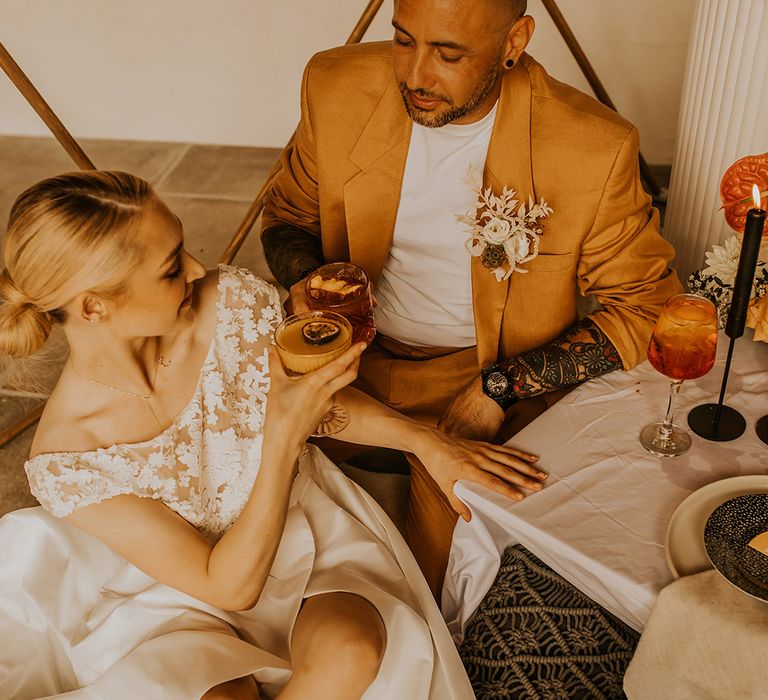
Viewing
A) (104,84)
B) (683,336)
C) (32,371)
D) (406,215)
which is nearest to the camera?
(683,336)

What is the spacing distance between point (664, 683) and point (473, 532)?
61 cm

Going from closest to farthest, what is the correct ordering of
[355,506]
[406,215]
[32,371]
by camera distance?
[355,506]
[406,215]
[32,371]

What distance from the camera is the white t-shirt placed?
7.26ft

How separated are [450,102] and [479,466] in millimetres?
920

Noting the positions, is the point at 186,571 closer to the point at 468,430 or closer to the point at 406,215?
the point at 468,430

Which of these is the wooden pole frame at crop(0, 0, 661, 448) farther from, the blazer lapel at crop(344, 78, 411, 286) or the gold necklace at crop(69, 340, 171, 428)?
the gold necklace at crop(69, 340, 171, 428)

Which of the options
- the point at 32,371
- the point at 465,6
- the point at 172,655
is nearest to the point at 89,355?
the point at 172,655

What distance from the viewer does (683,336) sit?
1459 mm

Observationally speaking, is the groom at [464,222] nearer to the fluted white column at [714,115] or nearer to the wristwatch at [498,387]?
the wristwatch at [498,387]

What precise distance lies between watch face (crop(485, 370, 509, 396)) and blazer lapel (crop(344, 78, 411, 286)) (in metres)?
0.53

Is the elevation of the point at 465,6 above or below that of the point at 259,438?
above

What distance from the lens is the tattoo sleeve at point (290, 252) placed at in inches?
92.9

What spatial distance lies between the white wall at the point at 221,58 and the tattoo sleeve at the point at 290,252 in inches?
77.3

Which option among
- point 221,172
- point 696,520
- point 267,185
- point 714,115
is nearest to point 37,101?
point 267,185
